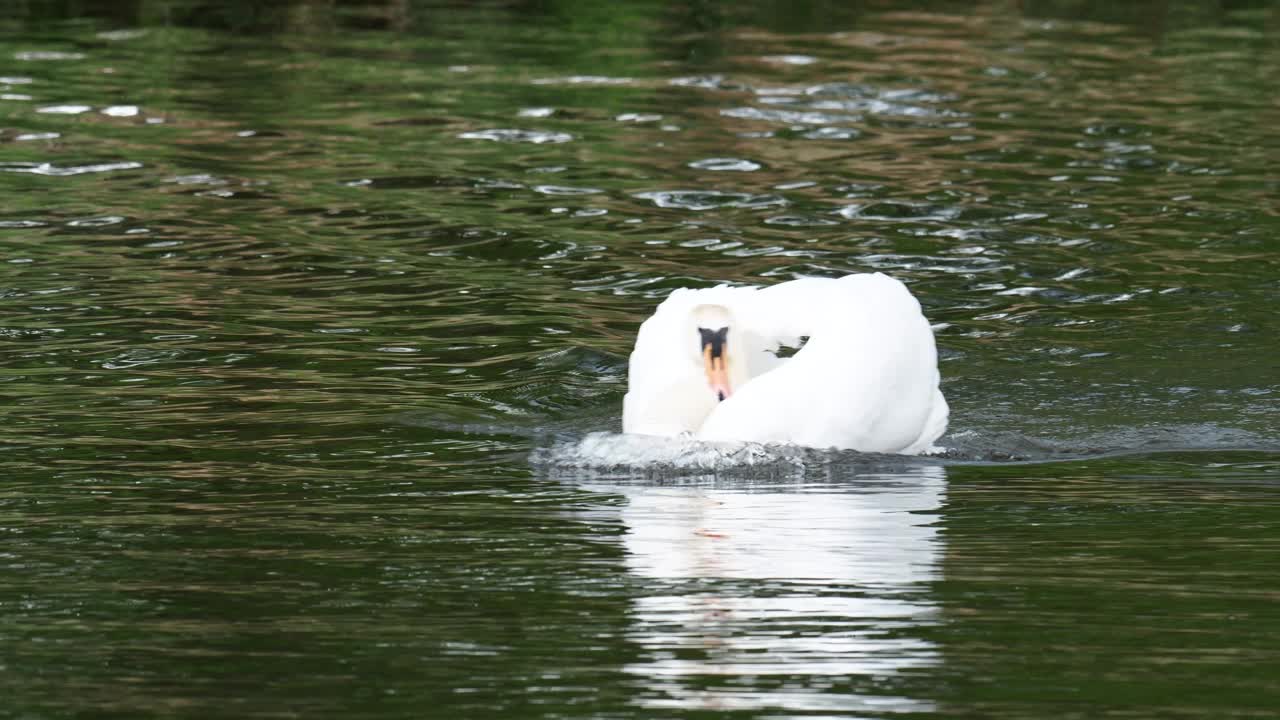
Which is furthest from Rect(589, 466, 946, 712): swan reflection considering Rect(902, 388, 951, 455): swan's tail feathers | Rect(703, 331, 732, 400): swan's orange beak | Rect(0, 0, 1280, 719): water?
Rect(703, 331, 732, 400): swan's orange beak

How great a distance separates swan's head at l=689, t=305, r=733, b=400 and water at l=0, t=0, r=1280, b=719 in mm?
389

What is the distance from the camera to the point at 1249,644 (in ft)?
18.0

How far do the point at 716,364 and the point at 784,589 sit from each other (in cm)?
243

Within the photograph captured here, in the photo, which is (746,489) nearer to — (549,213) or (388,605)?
(388,605)

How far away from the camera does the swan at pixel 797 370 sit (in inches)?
320

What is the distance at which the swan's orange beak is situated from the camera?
8445mm

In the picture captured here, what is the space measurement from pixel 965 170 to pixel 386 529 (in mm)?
10384

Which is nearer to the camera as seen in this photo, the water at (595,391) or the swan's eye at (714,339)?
the water at (595,391)

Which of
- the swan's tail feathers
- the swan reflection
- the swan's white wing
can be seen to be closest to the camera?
the swan reflection

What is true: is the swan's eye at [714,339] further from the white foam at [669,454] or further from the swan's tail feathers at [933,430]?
the swan's tail feathers at [933,430]

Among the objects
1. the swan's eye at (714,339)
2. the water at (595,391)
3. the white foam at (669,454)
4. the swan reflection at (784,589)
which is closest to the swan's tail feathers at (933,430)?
the water at (595,391)

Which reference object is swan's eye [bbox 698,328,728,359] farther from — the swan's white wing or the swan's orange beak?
the swan's white wing

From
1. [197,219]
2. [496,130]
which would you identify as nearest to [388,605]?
[197,219]

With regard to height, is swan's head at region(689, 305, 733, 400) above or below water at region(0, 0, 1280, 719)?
above
